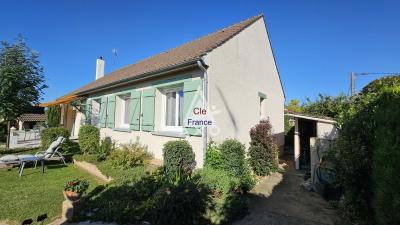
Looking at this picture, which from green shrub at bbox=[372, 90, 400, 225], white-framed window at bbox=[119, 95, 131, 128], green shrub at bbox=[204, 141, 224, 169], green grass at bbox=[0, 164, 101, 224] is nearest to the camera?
green shrub at bbox=[372, 90, 400, 225]

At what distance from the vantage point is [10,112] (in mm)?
14602

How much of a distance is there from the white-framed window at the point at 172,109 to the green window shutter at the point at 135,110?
159 centimetres

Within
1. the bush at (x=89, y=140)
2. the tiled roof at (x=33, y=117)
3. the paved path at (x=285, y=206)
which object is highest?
the tiled roof at (x=33, y=117)

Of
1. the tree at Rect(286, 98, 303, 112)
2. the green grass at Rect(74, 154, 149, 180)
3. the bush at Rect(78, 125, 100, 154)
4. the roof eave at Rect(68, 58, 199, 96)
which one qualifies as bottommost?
the green grass at Rect(74, 154, 149, 180)

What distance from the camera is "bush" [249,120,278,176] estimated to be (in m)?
9.67

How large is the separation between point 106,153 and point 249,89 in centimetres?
745

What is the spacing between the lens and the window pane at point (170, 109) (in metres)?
9.92

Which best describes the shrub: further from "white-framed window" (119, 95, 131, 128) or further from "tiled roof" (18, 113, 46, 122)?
"tiled roof" (18, 113, 46, 122)

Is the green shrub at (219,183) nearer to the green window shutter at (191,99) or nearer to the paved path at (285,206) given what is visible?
the paved path at (285,206)

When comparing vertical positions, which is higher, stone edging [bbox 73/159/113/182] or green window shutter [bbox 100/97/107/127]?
green window shutter [bbox 100/97/107/127]

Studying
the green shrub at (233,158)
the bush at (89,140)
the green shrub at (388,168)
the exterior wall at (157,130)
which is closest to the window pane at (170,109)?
the exterior wall at (157,130)

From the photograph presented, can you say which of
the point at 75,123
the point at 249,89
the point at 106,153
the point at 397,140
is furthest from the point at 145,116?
the point at 75,123

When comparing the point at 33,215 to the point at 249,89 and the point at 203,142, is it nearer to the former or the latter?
the point at 203,142

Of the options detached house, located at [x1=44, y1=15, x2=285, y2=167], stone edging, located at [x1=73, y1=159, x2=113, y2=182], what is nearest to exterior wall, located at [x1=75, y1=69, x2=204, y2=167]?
detached house, located at [x1=44, y1=15, x2=285, y2=167]
